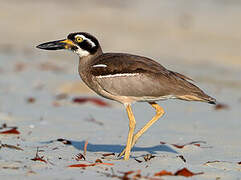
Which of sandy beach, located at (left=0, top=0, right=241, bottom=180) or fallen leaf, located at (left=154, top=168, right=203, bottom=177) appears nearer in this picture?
fallen leaf, located at (left=154, top=168, right=203, bottom=177)

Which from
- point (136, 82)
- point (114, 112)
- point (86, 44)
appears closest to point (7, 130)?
point (86, 44)

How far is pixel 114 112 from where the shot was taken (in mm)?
9852

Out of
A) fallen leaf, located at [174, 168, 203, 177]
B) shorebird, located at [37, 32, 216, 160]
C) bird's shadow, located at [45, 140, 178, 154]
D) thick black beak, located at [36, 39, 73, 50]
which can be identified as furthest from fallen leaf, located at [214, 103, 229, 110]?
fallen leaf, located at [174, 168, 203, 177]

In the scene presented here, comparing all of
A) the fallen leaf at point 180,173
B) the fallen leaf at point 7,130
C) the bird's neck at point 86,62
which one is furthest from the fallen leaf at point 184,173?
the fallen leaf at point 7,130

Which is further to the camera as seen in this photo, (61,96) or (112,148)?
(61,96)

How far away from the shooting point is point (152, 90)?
5.95 m

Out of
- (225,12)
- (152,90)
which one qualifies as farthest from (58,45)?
(225,12)

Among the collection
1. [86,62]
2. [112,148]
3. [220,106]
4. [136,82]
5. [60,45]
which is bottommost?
[112,148]

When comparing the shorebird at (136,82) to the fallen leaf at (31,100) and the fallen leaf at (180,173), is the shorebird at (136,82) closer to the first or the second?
the fallen leaf at (180,173)

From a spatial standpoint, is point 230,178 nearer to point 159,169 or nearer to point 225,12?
point 159,169

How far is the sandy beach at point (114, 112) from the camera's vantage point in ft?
16.7

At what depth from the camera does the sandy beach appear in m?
5.08

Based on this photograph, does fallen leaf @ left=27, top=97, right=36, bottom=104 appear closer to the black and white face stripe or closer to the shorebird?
the black and white face stripe

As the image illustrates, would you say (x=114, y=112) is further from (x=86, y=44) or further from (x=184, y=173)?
(x=184, y=173)
